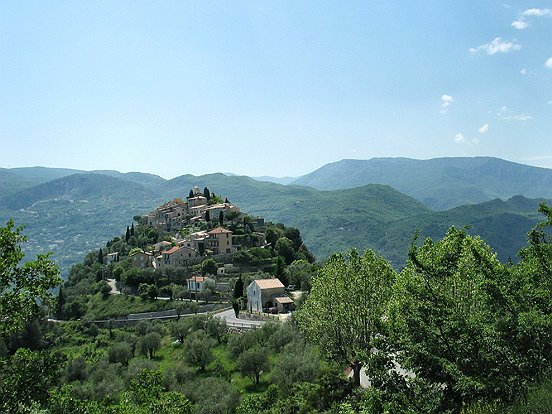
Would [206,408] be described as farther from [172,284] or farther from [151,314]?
[172,284]

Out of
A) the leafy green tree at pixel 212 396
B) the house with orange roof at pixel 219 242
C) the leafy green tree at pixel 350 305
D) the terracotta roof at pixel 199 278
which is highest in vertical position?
the leafy green tree at pixel 350 305

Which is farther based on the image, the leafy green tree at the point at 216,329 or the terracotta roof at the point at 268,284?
the terracotta roof at the point at 268,284

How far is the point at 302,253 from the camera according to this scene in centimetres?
8969

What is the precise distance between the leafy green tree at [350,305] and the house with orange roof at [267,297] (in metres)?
36.9

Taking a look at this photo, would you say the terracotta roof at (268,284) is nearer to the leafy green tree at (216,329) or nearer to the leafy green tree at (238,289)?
the leafy green tree at (238,289)

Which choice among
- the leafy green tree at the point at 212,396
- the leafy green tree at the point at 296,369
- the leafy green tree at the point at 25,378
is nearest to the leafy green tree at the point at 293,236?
the leafy green tree at the point at 212,396

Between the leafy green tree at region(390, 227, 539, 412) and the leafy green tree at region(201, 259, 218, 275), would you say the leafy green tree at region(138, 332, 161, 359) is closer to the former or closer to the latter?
the leafy green tree at region(201, 259, 218, 275)

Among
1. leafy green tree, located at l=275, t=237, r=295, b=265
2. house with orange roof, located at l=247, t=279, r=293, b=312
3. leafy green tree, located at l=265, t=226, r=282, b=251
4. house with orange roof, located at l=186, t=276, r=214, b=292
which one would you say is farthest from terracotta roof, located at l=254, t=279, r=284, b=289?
leafy green tree, located at l=265, t=226, r=282, b=251

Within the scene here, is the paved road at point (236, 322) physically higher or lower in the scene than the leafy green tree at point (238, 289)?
lower

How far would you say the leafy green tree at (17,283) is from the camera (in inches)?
399

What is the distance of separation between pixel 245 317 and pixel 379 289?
41894 millimetres

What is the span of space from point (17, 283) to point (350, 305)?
1916 centimetres

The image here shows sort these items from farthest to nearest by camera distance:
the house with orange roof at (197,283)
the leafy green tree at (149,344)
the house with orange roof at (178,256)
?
1. the house with orange roof at (178,256)
2. the house with orange roof at (197,283)
3. the leafy green tree at (149,344)

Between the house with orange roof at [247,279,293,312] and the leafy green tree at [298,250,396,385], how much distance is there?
36.9 metres
